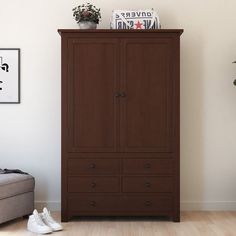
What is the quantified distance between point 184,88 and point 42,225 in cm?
199

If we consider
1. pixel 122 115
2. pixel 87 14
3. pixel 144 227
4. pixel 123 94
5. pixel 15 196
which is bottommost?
pixel 144 227

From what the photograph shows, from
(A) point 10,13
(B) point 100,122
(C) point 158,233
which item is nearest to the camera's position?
(C) point 158,233

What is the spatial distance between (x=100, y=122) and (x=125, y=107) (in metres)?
0.27

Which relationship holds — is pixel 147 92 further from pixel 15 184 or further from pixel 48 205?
pixel 48 205

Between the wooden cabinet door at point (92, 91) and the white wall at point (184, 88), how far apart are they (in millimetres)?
561

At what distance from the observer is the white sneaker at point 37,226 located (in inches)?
157

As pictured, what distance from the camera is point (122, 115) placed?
14.4ft

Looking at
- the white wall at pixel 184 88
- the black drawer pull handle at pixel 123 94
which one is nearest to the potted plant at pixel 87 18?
the white wall at pixel 184 88

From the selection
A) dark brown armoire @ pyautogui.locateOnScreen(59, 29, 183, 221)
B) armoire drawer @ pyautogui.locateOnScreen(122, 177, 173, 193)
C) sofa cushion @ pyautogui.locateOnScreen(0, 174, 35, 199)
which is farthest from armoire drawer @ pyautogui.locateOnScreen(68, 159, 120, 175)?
sofa cushion @ pyautogui.locateOnScreen(0, 174, 35, 199)

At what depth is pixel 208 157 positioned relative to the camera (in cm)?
493

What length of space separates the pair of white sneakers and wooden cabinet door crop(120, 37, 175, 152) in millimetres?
972

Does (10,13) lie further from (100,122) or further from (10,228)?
(10,228)

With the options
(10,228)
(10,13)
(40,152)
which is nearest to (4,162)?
(40,152)

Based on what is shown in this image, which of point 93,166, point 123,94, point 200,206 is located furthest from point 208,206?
point 123,94
